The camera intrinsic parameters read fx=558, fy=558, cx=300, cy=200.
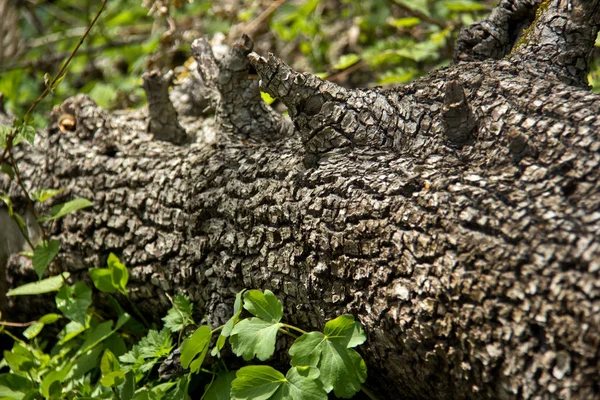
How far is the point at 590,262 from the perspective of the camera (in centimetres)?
128

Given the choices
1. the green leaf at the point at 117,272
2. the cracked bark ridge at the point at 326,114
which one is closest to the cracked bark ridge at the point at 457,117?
the cracked bark ridge at the point at 326,114

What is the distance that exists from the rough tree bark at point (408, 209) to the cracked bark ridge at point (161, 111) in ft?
A: 0.05

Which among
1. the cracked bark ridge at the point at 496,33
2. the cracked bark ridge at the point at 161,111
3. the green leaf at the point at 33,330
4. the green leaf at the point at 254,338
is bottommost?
the green leaf at the point at 254,338

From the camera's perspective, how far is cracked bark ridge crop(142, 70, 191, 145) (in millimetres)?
2617

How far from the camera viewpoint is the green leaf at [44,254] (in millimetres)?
2250

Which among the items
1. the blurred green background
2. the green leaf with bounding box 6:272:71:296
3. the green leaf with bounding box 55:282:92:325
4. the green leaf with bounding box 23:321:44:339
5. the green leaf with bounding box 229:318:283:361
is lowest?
the green leaf with bounding box 229:318:283:361

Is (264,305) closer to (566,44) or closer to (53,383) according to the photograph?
(53,383)

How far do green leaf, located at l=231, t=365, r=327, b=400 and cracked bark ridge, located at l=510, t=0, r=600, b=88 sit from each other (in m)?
1.27

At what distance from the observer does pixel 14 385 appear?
2227 mm

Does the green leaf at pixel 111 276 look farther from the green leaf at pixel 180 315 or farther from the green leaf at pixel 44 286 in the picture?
the green leaf at pixel 180 315

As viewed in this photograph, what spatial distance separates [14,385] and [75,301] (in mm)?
403

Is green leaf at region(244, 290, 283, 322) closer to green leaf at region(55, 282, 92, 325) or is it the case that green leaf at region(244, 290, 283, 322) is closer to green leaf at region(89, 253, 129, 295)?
green leaf at region(89, 253, 129, 295)

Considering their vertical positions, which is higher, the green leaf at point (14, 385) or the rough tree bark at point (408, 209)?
the rough tree bark at point (408, 209)

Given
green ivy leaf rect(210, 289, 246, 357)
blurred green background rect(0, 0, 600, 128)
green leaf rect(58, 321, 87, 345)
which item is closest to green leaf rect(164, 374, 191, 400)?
green ivy leaf rect(210, 289, 246, 357)
